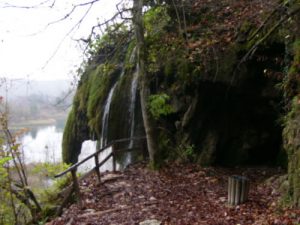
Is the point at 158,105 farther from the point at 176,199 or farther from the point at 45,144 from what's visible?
the point at 45,144

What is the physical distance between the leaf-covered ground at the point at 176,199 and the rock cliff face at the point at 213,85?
2.61 ft

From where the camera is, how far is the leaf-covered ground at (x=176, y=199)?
5.06 metres

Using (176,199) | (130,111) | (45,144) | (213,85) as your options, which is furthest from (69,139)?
(45,144)

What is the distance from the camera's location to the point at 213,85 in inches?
327

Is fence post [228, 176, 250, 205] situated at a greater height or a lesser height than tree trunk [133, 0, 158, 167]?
lesser

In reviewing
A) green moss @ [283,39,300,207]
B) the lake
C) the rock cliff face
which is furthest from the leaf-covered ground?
the lake

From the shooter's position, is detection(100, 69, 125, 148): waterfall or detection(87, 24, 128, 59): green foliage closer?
detection(87, 24, 128, 59): green foliage

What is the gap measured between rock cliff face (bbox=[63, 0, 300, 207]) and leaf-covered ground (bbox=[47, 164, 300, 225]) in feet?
2.61

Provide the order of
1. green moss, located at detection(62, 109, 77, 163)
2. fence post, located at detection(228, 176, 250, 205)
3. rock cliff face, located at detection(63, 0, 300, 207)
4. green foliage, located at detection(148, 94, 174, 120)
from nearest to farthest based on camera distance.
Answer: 1. fence post, located at detection(228, 176, 250, 205)
2. rock cliff face, located at detection(63, 0, 300, 207)
3. green foliage, located at detection(148, 94, 174, 120)
4. green moss, located at detection(62, 109, 77, 163)

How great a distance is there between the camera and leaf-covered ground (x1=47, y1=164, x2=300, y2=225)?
506 cm

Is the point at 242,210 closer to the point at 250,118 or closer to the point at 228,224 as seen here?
the point at 228,224

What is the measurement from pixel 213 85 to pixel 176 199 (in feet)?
10.5

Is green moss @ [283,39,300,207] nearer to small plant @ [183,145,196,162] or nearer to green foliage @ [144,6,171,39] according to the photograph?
small plant @ [183,145,196,162]

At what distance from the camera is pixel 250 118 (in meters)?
8.91
